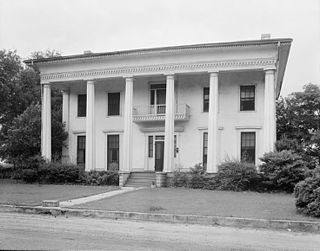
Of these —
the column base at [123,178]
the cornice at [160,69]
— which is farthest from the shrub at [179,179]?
the cornice at [160,69]

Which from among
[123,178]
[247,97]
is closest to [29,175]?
[123,178]

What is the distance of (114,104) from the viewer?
29.9m

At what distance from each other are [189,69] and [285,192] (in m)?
8.84

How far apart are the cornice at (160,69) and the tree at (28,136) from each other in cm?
274

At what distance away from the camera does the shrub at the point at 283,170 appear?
21.2 meters

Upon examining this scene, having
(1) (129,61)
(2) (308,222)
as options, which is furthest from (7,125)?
(2) (308,222)

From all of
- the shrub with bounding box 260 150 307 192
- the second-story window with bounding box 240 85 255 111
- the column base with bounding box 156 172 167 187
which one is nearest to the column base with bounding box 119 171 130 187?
the column base with bounding box 156 172 167 187

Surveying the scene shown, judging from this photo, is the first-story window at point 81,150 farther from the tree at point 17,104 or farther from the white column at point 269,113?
the white column at point 269,113

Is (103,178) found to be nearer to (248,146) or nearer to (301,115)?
(248,146)

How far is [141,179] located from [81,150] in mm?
6603

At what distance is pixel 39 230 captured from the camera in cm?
1024

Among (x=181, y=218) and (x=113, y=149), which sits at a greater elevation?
(x=113, y=149)

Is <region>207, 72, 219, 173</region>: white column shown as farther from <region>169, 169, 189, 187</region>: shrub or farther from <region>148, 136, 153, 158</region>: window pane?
<region>148, 136, 153, 158</region>: window pane

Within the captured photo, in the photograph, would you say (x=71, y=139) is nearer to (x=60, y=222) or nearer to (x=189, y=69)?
(x=189, y=69)
